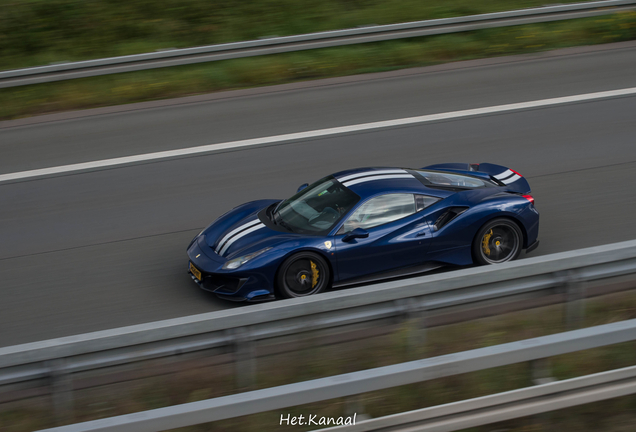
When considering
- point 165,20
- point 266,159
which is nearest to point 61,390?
point 266,159

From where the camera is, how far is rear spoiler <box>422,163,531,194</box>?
7.88 m

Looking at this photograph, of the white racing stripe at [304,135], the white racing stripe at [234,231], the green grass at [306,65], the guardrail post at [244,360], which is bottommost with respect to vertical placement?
the guardrail post at [244,360]

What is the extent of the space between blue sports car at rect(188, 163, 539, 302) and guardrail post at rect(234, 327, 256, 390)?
83.8 inches

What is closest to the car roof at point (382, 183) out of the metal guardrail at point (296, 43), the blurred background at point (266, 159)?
the blurred background at point (266, 159)

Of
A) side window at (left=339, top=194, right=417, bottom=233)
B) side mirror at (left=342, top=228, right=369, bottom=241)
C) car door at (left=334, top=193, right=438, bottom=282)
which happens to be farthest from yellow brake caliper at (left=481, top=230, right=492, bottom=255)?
side mirror at (left=342, top=228, right=369, bottom=241)

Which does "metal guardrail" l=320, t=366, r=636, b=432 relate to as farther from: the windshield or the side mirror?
the windshield

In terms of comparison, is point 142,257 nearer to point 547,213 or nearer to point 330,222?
point 330,222

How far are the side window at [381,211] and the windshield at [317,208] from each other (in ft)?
0.38

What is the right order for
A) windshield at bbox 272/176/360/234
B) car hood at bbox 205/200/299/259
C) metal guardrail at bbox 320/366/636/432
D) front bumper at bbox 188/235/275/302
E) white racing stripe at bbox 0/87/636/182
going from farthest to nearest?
white racing stripe at bbox 0/87/636/182 < windshield at bbox 272/176/360/234 < car hood at bbox 205/200/299/259 < front bumper at bbox 188/235/275/302 < metal guardrail at bbox 320/366/636/432

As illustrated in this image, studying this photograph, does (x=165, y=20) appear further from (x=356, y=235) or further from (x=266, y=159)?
(x=356, y=235)

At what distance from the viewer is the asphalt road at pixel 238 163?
290 inches

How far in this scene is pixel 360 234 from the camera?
21.9 feet

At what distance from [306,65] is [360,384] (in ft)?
34.4

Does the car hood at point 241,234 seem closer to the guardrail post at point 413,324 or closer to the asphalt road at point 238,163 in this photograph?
the asphalt road at point 238,163
